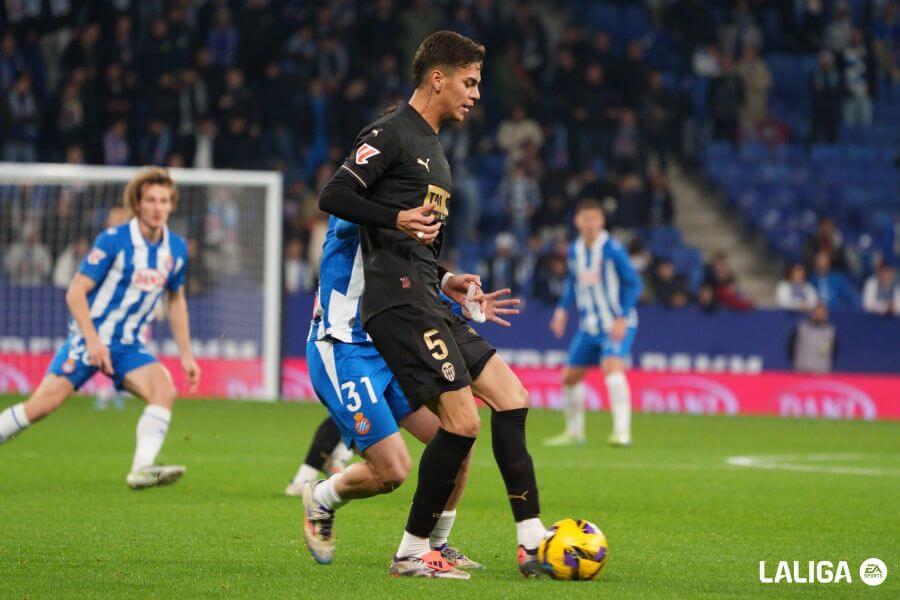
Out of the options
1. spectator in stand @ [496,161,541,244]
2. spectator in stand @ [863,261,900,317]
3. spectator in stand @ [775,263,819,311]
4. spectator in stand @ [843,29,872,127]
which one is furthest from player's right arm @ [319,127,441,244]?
spectator in stand @ [843,29,872,127]

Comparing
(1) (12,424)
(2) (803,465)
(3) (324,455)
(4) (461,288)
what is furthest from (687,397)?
(4) (461,288)

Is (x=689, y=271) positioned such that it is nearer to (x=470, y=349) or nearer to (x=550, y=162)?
(x=550, y=162)

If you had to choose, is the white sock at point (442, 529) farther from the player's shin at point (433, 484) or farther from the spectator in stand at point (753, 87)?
the spectator in stand at point (753, 87)

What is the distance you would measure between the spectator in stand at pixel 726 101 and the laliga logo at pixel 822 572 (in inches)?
725

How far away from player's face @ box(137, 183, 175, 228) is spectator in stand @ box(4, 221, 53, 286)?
10.2 metres

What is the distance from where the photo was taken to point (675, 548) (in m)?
7.33

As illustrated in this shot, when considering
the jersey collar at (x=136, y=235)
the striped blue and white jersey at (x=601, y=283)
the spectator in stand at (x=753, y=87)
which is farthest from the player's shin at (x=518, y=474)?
the spectator in stand at (x=753, y=87)

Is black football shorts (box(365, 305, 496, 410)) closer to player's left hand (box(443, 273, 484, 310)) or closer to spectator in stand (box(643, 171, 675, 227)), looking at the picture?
player's left hand (box(443, 273, 484, 310))

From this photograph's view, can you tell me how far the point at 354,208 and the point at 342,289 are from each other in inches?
24.9

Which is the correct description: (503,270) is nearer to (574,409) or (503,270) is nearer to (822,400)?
(822,400)

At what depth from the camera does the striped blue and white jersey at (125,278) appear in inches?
379

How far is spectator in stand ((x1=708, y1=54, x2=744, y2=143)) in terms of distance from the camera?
24.6 meters

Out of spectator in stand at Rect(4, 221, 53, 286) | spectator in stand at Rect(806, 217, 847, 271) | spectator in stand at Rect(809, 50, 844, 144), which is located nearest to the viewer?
spectator in stand at Rect(4, 221, 53, 286)

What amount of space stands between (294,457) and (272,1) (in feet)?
45.3
